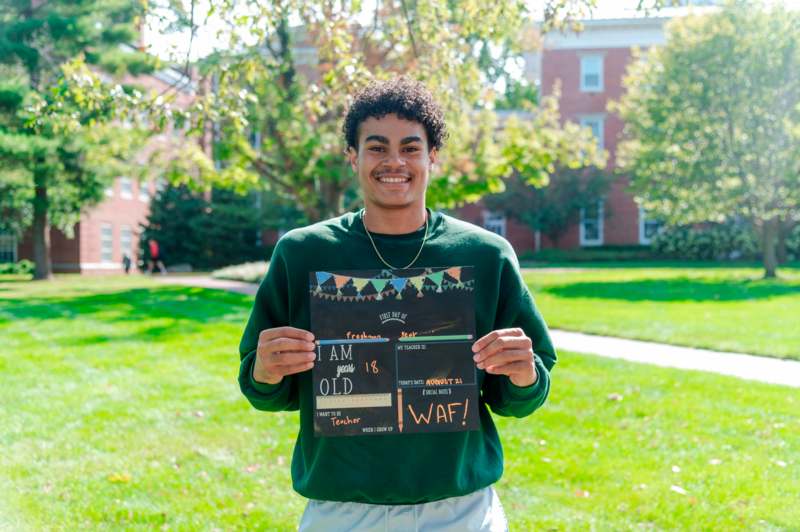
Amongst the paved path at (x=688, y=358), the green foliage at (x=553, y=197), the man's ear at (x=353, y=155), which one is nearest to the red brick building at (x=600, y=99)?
the green foliage at (x=553, y=197)

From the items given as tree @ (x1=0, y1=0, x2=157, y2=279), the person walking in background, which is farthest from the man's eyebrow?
the person walking in background

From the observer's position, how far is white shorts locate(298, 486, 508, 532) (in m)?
2.18

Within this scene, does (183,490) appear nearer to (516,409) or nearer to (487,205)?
(516,409)

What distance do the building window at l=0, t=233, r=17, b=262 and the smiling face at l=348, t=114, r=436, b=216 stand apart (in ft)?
120

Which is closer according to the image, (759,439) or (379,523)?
(379,523)

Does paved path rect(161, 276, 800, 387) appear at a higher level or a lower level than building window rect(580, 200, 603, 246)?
lower

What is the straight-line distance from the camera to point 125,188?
127 ft

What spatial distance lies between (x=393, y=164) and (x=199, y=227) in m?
34.9

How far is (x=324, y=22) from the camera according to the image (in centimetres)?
630

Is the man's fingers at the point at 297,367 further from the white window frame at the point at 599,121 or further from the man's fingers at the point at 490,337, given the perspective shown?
the white window frame at the point at 599,121

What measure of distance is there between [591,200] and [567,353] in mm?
26104

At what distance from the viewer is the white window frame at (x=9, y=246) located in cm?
3494

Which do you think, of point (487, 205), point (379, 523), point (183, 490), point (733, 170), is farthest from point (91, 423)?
point (487, 205)

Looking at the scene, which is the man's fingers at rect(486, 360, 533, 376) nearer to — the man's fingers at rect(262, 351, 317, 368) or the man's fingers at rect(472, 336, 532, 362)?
the man's fingers at rect(472, 336, 532, 362)
